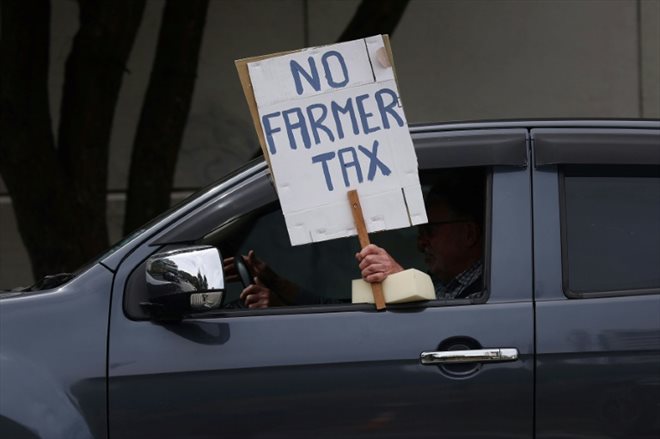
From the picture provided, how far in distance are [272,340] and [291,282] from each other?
847 mm

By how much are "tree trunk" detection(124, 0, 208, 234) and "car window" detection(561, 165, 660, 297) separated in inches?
155

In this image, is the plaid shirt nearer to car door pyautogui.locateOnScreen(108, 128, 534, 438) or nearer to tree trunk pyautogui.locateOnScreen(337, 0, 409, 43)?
car door pyautogui.locateOnScreen(108, 128, 534, 438)

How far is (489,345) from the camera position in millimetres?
3312

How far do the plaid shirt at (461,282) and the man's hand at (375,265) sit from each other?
27 cm

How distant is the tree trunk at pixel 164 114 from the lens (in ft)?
23.2

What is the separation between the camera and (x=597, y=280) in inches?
136

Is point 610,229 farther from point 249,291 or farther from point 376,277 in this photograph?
point 249,291

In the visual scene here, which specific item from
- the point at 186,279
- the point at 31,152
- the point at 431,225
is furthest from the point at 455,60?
the point at 186,279

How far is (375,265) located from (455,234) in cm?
44

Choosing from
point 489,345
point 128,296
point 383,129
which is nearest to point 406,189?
point 383,129

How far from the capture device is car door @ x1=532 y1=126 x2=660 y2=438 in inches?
129

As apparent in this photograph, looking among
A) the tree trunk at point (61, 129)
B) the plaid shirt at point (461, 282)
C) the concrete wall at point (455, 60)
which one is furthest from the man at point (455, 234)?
the concrete wall at point (455, 60)

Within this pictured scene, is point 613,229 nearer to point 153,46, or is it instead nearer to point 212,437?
point 212,437

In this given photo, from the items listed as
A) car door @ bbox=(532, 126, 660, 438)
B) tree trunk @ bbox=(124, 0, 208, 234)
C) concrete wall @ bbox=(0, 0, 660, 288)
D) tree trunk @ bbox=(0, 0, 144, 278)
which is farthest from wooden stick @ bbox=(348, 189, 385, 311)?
concrete wall @ bbox=(0, 0, 660, 288)
